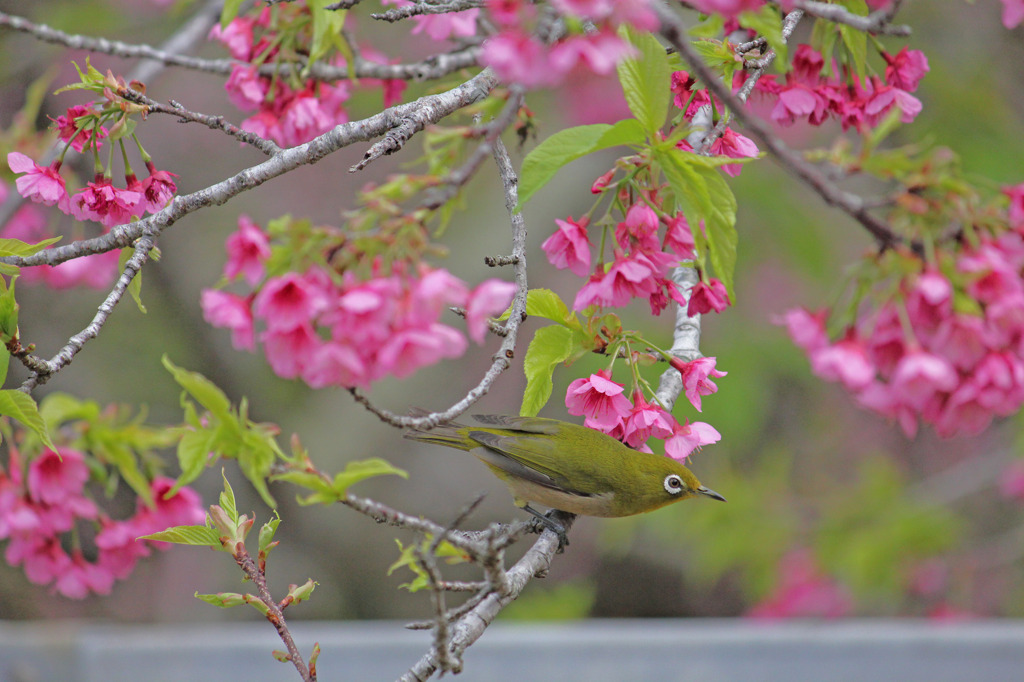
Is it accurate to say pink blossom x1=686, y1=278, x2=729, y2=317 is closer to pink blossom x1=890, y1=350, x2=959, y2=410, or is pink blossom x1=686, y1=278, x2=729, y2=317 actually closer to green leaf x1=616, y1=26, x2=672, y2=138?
green leaf x1=616, y1=26, x2=672, y2=138

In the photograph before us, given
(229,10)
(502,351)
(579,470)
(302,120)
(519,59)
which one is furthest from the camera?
(579,470)

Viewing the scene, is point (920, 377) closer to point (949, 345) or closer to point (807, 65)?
point (949, 345)

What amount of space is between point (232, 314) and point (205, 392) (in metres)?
0.14

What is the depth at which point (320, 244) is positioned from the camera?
1.23m

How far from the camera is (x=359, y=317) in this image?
121 cm

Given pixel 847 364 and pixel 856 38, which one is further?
pixel 856 38

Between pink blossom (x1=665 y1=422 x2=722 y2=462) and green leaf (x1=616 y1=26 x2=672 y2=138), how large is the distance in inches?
32.2

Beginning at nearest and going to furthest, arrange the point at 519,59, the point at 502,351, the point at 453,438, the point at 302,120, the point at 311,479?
the point at 519,59, the point at 311,479, the point at 502,351, the point at 302,120, the point at 453,438

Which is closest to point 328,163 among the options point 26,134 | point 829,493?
point 26,134

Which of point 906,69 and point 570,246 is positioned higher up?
point 906,69

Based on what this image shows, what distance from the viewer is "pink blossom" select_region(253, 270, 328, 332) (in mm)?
1212

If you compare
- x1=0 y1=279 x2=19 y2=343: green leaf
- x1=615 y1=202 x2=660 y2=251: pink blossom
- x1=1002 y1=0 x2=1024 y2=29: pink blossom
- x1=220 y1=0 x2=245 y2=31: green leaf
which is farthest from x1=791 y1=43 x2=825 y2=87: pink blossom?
x1=0 y1=279 x2=19 y2=343: green leaf

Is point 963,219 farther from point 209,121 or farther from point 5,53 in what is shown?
point 5,53

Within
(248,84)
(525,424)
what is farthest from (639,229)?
(248,84)
